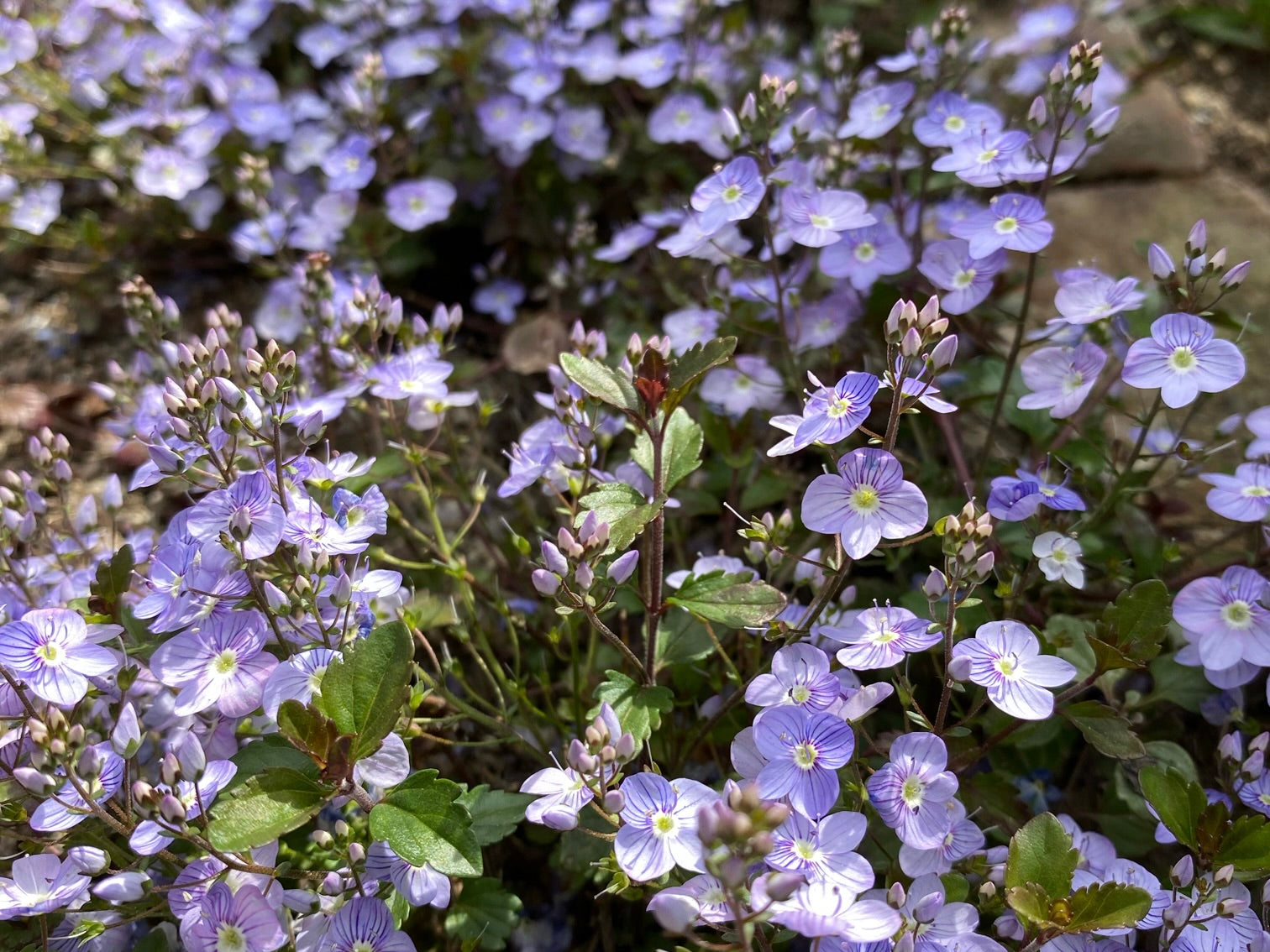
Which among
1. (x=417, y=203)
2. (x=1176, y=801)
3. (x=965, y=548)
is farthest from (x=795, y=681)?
(x=417, y=203)

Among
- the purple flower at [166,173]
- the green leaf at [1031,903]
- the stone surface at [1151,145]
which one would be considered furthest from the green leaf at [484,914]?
the stone surface at [1151,145]

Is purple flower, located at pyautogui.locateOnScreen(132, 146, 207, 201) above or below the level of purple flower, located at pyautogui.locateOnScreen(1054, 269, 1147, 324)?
below

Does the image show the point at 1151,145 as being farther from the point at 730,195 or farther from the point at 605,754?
A: the point at 605,754

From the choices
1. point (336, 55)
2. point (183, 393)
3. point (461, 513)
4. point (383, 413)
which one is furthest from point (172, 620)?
point (336, 55)

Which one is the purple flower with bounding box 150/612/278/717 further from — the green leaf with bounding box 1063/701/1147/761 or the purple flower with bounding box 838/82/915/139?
the purple flower with bounding box 838/82/915/139

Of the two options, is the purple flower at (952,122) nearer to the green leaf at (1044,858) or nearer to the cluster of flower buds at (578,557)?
the cluster of flower buds at (578,557)

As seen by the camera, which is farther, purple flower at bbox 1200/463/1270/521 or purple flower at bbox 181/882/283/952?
purple flower at bbox 1200/463/1270/521

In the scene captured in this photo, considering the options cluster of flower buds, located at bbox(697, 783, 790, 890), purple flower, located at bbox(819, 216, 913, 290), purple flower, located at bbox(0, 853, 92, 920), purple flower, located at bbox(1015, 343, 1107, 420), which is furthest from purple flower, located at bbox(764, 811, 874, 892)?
purple flower, located at bbox(819, 216, 913, 290)
